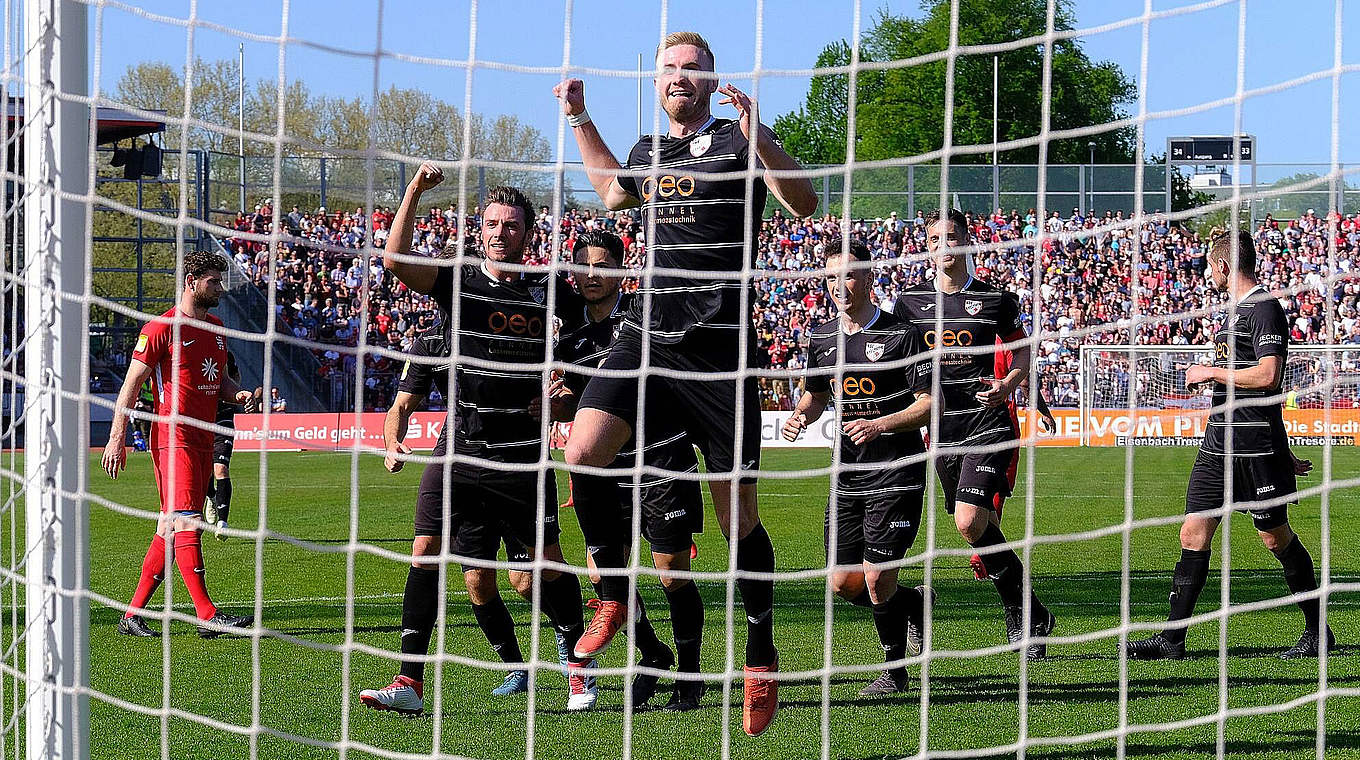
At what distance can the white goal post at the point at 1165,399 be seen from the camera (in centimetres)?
2016

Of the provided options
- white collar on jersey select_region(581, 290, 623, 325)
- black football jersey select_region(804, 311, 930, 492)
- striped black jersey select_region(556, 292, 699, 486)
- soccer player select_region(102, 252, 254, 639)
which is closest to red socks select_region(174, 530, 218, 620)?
soccer player select_region(102, 252, 254, 639)

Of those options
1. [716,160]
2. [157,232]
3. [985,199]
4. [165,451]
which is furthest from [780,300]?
[716,160]

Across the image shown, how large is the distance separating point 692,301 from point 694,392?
0.32 metres

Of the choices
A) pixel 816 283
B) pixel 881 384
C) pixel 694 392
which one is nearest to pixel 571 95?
pixel 694 392

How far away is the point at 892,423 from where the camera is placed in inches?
221

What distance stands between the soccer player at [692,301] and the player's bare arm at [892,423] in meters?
0.81

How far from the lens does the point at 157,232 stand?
2388 centimetres

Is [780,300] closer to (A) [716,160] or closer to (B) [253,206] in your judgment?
(B) [253,206]

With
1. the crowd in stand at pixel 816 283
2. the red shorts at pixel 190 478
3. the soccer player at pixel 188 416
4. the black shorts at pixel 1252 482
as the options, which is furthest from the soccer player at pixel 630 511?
the crowd in stand at pixel 816 283

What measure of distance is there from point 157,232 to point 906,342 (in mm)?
20856

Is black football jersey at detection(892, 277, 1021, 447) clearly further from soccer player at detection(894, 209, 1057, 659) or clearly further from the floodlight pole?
the floodlight pole

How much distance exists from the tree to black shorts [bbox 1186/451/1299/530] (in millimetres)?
25231

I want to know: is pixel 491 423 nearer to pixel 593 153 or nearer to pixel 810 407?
pixel 593 153

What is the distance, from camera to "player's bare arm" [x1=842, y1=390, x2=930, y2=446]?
552 cm
